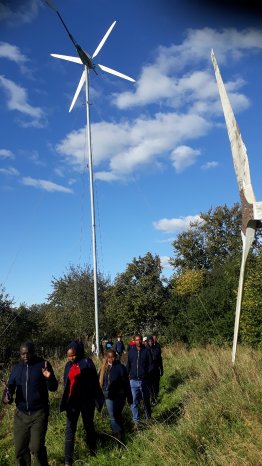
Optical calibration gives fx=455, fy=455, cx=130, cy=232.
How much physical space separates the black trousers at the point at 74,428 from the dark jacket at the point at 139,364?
2138mm

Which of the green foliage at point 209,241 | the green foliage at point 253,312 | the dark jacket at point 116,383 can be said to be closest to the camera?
the dark jacket at point 116,383

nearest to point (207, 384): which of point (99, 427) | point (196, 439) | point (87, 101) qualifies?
point (99, 427)

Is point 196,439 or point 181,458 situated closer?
point 181,458

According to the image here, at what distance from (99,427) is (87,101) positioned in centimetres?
1416

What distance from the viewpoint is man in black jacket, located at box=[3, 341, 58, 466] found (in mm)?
5867

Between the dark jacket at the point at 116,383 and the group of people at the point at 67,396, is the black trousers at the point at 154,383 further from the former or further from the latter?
the dark jacket at the point at 116,383

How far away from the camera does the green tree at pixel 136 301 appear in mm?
31389

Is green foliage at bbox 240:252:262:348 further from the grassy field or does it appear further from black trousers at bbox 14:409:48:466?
black trousers at bbox 14:409:48:466

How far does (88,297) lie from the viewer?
114 feet

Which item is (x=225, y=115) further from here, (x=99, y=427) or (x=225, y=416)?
(x=99, y=427)

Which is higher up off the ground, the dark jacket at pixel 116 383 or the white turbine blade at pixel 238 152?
the white turbine blade at pixel 238 152

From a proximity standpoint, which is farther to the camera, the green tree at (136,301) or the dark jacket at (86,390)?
the green tree at (136,301)

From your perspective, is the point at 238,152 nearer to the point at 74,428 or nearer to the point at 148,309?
the point at 74,428

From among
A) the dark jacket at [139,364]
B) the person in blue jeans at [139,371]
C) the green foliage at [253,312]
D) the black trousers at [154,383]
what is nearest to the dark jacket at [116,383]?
the person in blue jeans at [139,371]
